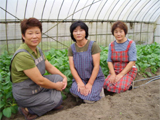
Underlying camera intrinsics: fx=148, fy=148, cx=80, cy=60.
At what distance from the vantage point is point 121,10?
28.0 feet

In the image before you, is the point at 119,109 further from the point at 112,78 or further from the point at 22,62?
the point at 22,62

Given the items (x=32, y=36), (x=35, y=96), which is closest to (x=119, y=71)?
(x=35, y=96)

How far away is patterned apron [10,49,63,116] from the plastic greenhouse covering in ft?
12.5

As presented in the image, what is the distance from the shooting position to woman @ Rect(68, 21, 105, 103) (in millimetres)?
2186

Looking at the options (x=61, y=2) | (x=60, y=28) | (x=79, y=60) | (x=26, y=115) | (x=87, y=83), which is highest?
A: (x=61, y=2)

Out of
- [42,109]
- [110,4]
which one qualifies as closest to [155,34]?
[110,4]

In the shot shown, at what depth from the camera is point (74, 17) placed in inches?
283

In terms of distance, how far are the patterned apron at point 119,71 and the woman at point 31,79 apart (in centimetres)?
96

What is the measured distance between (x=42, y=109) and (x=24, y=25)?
107 cm

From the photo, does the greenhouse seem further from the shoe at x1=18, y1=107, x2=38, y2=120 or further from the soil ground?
the shoe at x1=18, y1=107, x2=38, y2=120

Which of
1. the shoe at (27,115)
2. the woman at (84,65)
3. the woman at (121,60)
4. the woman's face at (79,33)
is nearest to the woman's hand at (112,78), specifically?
the woman at (121,60)

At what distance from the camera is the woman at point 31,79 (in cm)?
171

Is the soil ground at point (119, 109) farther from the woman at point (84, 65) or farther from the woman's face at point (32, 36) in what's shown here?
the woman's face at point (32, 36)

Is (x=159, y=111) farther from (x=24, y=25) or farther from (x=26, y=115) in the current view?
(x=24, y=25)
